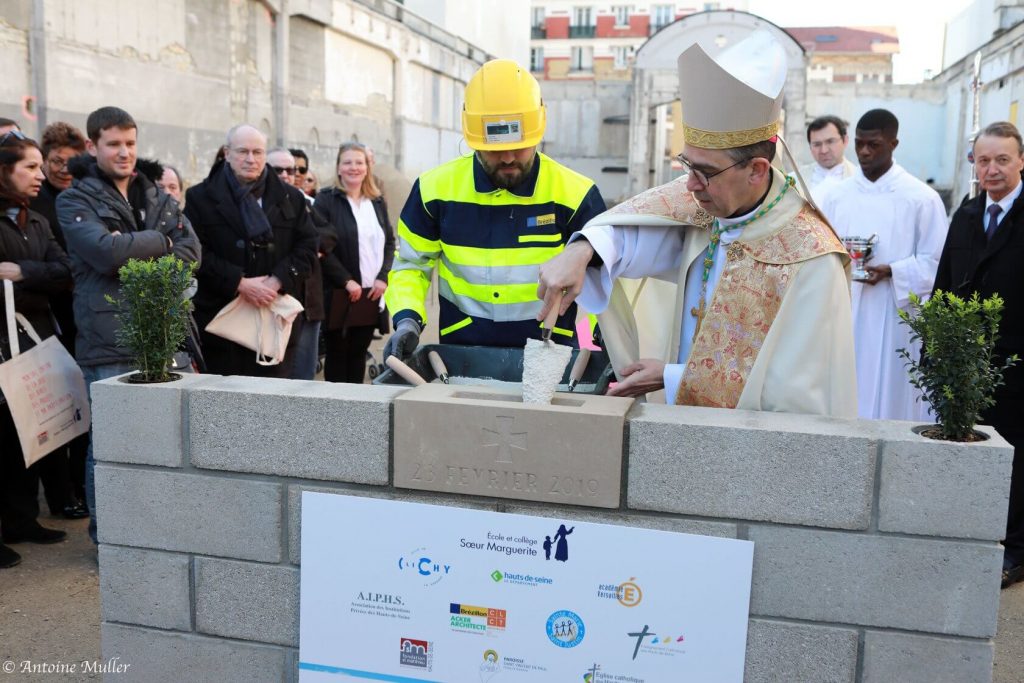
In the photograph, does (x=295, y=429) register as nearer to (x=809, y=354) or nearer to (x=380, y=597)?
(x=380, y=597)

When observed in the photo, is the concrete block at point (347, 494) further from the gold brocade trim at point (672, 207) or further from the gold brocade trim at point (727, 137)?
the gold brocade trim at point (727, 137)

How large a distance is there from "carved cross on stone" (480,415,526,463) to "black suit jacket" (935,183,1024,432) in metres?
3.23

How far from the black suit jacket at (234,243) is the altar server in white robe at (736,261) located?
125 inches

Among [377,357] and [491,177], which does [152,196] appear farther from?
[377,357]

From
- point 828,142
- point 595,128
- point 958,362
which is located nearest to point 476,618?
point 958,362

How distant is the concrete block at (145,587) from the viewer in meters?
Answer: 2.69

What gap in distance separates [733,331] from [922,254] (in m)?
3.65

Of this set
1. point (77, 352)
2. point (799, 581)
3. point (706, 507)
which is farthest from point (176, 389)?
point (77, 352)

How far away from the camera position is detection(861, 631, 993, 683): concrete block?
2.20m

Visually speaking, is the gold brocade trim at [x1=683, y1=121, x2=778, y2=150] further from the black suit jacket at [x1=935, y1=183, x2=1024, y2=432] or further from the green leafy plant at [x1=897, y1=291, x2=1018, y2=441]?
the black suit jacket at [x1=935, y1=183, x2=1024, y2=432]

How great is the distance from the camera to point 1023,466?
15.7ft

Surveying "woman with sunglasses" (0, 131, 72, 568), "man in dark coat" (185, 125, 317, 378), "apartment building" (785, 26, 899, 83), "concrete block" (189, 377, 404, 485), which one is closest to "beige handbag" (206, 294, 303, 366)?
"man in dark coat" (185, 125, 317, 378)

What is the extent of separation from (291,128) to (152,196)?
13.7m

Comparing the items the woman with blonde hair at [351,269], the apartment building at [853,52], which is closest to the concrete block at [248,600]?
the woman with blonde hair at [351,269]
